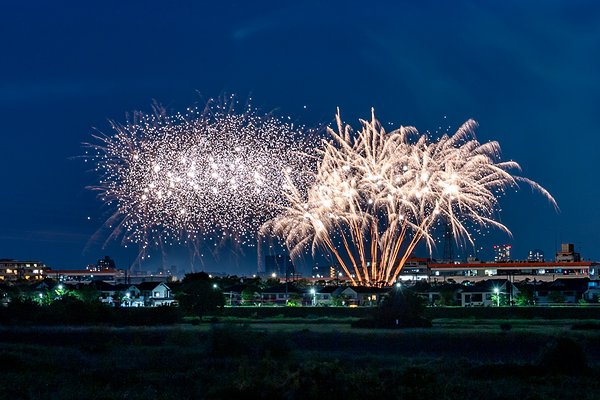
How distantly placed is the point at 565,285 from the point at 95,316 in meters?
61.1

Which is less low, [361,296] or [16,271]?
[16,271]

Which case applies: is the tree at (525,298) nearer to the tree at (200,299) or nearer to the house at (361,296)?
the house at (361,296)

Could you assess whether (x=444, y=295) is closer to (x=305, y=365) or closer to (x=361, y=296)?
(x=361, y=296)

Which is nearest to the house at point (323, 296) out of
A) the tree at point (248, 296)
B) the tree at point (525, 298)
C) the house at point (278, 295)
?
the house at point (278, 295)

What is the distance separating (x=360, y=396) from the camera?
2669 centimetres

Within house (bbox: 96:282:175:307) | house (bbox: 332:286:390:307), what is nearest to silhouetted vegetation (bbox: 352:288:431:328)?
house (bbox: 332:286:390:307)

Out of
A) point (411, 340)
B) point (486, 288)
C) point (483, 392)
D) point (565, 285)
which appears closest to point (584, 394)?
point (483, 392)

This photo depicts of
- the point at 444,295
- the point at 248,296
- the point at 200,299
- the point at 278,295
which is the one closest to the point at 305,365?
the point at 200,299

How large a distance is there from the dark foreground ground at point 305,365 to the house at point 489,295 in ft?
131

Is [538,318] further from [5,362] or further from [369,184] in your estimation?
[5,362]

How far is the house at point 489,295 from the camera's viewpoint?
96812 mm

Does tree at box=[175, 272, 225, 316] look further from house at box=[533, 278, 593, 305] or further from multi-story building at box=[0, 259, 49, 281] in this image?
multi-story building at box=[0, 259, 49, 281]

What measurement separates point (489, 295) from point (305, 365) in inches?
2868

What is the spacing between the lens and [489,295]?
98438 millimetres
